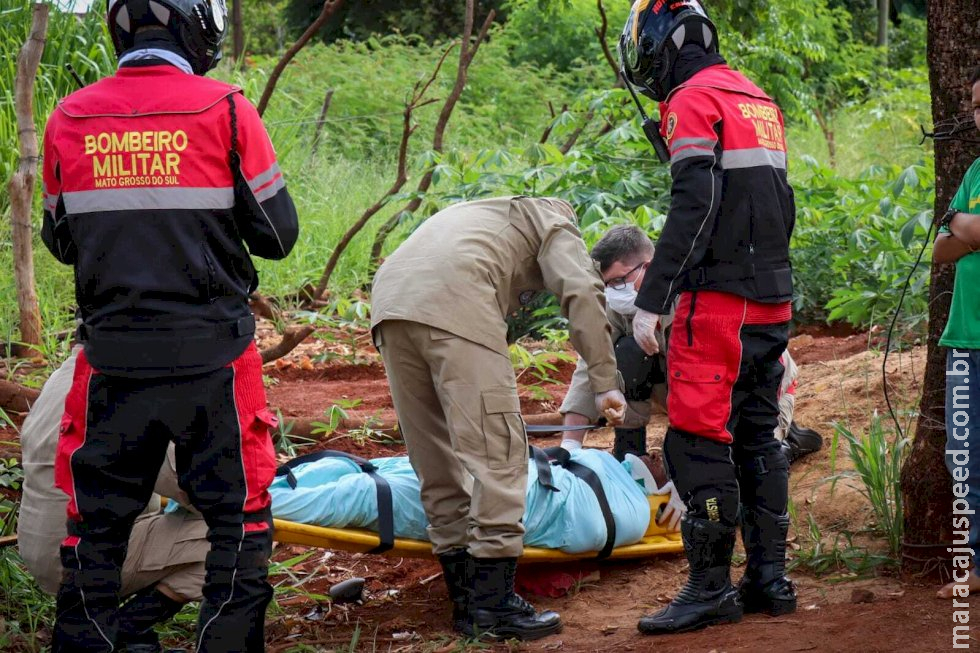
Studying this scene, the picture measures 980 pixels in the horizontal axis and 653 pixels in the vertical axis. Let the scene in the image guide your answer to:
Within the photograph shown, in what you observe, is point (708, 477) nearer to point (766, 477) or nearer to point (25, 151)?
point (766, 477)

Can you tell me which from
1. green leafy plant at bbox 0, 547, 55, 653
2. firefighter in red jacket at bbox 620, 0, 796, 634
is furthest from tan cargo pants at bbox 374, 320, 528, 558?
green leafy plant at bbox 0, 547, 55, 653

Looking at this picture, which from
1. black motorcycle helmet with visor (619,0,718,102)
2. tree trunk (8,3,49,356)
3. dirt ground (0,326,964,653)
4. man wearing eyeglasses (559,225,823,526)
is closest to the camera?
dirt ground (0,326,964,653)

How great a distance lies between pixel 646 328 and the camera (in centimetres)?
345

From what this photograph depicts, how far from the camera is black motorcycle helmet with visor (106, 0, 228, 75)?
300cm

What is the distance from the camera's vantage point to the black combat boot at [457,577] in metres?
3.81

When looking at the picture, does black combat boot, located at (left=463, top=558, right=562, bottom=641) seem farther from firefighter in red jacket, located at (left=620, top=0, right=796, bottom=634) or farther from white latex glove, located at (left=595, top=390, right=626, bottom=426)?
white latex glove, located at (left=595, top=390, right=626, bottom=426)

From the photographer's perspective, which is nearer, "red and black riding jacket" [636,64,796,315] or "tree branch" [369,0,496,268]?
"red and black riding jacket" [636,64,796,315]

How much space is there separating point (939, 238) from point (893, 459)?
90cm

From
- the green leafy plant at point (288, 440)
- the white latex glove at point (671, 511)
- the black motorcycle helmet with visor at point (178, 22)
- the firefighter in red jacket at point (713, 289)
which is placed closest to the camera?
the black motorcycle helmet with visor at point (178, 22)

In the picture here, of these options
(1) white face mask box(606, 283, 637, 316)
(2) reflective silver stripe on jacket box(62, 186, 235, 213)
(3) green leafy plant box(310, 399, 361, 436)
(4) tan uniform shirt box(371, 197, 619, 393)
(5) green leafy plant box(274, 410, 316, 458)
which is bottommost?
(5) green leafy plant box(274, 410, 316, 458)

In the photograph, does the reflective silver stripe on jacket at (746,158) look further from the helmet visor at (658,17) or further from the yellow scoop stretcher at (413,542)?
the yellow scoop stretcher at (413,542)

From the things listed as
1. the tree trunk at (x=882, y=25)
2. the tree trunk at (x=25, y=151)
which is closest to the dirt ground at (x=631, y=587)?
the tree trunk at (x=25, y=151)

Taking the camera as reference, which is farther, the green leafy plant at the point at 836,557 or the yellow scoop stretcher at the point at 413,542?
the green leafy plant at the point at 836,557

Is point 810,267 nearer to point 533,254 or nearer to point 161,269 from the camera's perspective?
point 533,254
